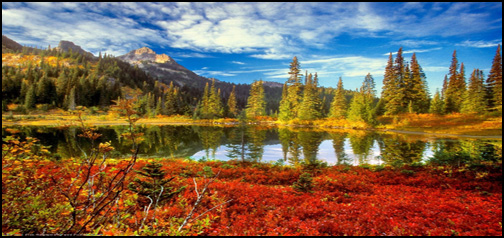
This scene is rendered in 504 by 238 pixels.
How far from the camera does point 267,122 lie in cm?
5909

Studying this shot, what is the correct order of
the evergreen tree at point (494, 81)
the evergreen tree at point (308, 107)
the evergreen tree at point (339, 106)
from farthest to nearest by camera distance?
1. the evergreen tree at point (339, 106)
2. the evergreen tree at point (308, 107)
3. the evergreen tree at point (494, 81)

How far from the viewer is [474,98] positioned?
1462 inches

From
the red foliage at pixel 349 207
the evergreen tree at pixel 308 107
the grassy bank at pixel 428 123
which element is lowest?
the red foliage at pixel 349 207

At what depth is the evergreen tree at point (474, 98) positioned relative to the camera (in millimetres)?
36031

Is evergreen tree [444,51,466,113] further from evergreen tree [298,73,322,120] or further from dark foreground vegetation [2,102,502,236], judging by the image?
dark foreground vegetation [2,102,502,236]

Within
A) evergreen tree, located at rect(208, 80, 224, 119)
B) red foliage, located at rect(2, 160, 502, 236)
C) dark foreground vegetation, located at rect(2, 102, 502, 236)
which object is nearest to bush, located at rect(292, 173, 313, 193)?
dark foreground vegetation, located at rect(2, 102, 502, 236)

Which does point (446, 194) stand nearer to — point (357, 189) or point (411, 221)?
point (357, 189)

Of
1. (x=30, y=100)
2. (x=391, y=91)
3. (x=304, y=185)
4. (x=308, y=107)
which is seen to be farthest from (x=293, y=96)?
(x=30, y=100)

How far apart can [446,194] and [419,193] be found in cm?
96

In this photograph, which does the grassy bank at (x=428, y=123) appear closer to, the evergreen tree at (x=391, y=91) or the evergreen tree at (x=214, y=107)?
the evergreen tree at (x=391, y=91)

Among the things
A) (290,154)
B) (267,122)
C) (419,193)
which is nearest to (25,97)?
(267,122)

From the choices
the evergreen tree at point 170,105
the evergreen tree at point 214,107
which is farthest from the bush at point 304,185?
the evergreen tree at point 170,105

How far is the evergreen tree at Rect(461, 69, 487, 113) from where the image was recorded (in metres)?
36.0

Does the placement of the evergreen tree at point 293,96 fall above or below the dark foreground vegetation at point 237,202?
above
